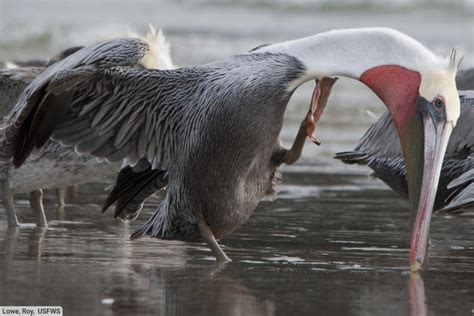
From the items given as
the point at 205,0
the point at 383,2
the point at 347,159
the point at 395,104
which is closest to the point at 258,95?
the point at 395,104

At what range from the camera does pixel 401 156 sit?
29.9 feet

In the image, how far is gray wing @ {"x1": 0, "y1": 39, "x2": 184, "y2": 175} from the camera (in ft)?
24.9

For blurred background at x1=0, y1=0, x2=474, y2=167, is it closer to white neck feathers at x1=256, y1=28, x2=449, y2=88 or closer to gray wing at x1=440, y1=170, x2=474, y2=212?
gray wing at x1=440, y1=170, x2=474, y2=212

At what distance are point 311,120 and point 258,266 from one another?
96 centimetres

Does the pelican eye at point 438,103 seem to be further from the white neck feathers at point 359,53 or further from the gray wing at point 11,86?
the gray wing at point 11,86

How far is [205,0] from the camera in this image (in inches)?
1431

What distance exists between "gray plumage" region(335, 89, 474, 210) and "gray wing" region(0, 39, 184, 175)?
2.00 metres

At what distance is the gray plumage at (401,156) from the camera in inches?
339

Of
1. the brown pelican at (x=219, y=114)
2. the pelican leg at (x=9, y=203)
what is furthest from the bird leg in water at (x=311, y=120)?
the pelican leg at (x=9, y=203)

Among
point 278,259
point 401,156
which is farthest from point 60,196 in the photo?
point 278,259

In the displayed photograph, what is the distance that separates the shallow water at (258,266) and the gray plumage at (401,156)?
0.41m

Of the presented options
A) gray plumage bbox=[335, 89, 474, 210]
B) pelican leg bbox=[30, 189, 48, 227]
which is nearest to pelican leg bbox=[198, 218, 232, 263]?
gray plumage bbox=[335, 89, 474, 210]

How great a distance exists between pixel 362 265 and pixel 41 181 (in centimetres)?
296

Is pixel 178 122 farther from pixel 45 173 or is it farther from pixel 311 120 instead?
pixel 45 173
